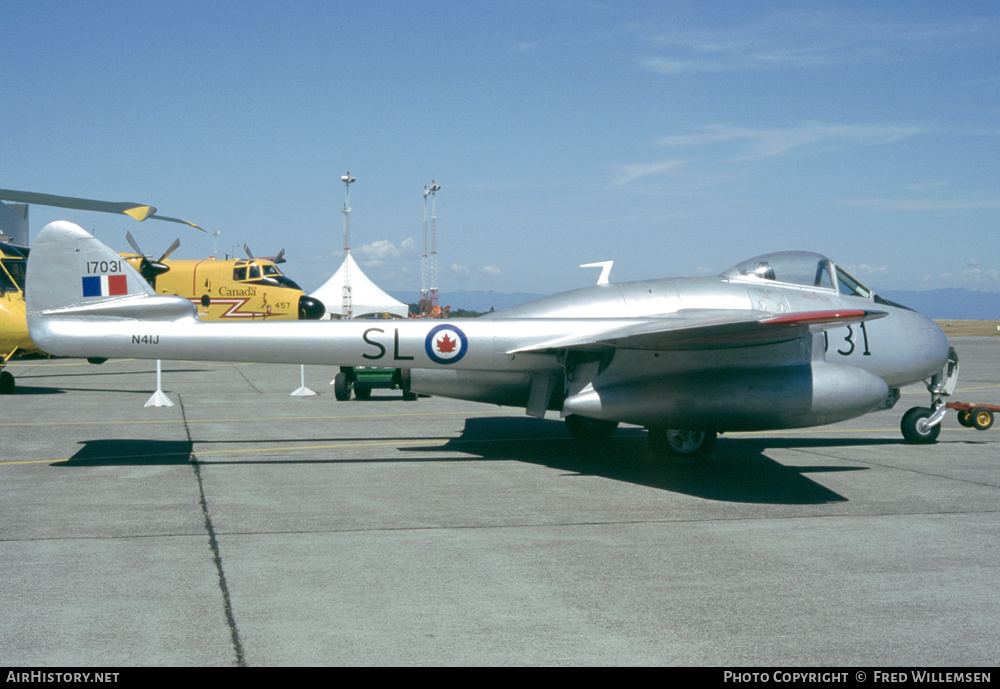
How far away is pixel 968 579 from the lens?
231 inches

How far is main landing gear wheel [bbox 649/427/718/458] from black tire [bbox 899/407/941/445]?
3610 millimetres

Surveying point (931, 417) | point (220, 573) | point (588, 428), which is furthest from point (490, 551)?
point (931, 417)

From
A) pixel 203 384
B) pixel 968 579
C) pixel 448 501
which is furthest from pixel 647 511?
pixel 203 384

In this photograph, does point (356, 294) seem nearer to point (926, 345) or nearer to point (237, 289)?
point (237, 289)

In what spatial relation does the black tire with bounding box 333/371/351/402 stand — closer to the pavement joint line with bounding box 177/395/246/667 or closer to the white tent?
the pavement joint line with bounding box 177/395/246/667

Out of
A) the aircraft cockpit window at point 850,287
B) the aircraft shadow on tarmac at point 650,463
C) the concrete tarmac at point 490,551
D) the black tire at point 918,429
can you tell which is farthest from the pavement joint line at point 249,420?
the black tire at point 918,429

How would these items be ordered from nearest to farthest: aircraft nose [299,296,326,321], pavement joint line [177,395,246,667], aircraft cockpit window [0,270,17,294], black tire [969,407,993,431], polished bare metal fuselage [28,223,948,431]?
pavement joint line [177,395,246,667] → polished bare metal fuselage [28,223,948,431] → black tire [969,407,993,431] → aircraft cockpit window [0,270,17,294] → aircraft nose [299,296,326,321]

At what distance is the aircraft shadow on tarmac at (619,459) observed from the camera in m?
9.20

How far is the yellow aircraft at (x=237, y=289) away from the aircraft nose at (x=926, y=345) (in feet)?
63.9

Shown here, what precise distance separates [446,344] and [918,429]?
7.29 m

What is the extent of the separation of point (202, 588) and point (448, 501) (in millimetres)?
3187

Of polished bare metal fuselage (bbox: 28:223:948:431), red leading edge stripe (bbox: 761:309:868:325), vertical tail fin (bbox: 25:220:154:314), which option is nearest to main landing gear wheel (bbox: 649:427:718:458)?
polished bare metal fuselage (bbox: 28:223:948:431)

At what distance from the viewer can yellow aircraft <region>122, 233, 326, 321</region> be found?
2789 cm

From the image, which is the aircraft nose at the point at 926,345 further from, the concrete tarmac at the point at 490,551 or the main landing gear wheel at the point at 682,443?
the main landing gear wheel at the point at 682,443
